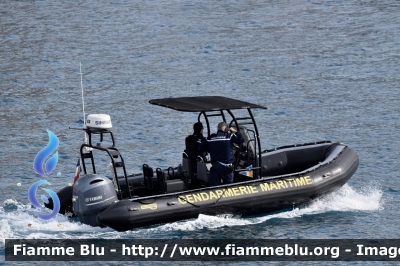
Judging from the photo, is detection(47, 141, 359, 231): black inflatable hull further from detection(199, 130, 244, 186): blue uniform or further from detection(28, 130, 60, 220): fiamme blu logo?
detection(28, 130, 60, 220): fiamme blu logo

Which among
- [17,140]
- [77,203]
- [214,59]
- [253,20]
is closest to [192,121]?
[17,140]

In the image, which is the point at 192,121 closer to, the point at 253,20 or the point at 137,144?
the point at 137,144

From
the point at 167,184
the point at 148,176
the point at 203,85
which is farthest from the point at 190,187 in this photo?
the point at 203,85

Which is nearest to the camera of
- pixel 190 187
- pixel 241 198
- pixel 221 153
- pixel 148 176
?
pixel 241 198

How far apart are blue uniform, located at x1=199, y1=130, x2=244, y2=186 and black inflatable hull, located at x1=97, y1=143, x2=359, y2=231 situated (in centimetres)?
35

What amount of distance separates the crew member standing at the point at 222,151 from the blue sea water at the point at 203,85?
2.79ft

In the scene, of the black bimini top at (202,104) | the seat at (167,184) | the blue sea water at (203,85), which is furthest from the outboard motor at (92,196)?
the black bimini top at (202,104)

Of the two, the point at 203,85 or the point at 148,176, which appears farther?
the point at 203,85

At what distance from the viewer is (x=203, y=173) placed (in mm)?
16781

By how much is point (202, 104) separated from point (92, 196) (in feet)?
9.26

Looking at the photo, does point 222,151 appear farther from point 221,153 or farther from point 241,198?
point 241,198

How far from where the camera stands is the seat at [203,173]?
16719mm

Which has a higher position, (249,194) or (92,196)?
(92,196)

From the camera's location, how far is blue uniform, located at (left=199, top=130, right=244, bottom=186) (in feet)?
53.5
